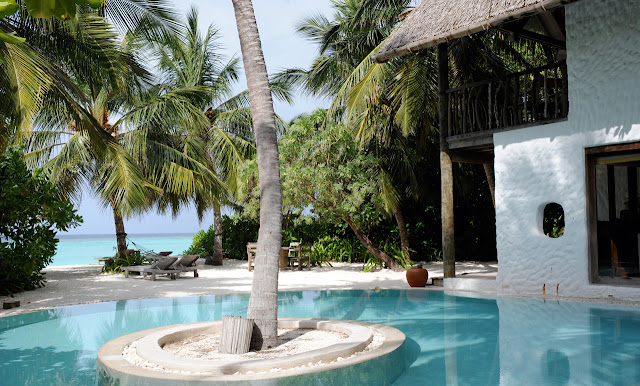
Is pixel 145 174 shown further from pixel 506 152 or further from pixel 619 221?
pixel 619 221

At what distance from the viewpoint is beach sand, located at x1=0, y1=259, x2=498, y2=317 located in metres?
10.5

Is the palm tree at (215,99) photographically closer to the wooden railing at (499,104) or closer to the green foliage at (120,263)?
the green foliage at (120,263)

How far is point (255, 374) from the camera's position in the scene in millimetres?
4703

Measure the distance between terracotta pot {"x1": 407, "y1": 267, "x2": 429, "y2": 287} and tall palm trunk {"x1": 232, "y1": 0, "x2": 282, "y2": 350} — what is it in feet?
19.0

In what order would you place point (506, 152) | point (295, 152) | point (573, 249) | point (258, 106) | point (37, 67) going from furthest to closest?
point (295, 152) < point (506, 152) < point (573, 249) < point (37, 67) < point (258, 106)

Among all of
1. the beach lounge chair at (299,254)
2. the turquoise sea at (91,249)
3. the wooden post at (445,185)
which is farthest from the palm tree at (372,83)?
the turquoise sea at (91,249)

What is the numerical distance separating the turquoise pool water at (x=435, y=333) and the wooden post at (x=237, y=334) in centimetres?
127

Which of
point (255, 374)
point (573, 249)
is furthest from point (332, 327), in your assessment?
point (573, 249)

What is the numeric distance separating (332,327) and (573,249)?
4.70m

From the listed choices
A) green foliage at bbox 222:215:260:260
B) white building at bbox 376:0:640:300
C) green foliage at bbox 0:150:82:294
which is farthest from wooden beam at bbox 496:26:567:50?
green foliage at bbox 222:215:260:260

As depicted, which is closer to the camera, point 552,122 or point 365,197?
point 552,122

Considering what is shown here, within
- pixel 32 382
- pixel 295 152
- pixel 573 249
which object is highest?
pixel 295 152

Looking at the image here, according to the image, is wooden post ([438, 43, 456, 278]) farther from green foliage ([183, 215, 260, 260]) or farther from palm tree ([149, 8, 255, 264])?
green foliage ([183, 215, 260, 260])

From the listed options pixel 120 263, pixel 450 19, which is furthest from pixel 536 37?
pixel 120 263
